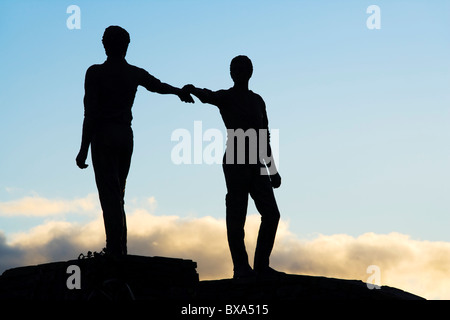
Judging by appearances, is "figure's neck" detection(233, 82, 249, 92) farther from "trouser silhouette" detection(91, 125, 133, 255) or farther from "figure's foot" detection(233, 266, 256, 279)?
"figure's foot" detection(233, 266, 256, 279)

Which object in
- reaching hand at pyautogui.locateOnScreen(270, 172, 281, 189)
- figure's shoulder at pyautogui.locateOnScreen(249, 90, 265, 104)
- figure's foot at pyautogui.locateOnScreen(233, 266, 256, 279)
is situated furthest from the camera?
reaching hand at pyautogui.locateOnScreen(270, 172, 281, 189)

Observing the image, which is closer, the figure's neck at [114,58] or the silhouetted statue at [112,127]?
the silhouetted statue at [112,127]

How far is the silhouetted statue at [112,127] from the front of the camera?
12344 millimetres

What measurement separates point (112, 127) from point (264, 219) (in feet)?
8.46

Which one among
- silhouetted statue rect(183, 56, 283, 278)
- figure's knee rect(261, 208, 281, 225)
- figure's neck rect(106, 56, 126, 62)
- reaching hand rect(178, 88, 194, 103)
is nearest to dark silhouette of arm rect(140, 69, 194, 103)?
reaching hand rect(178, 88, 194, 103)

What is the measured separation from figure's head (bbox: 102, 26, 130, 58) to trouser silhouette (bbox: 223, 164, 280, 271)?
2.29 meters

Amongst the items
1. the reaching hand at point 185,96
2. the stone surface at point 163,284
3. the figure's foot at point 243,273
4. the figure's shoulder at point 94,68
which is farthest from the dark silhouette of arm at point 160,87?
the figure's foot at point 243,273

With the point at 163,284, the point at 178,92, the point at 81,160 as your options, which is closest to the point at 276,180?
the point at 178,92

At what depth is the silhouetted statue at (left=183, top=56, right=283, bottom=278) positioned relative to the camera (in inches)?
502

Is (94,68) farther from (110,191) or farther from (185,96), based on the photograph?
(110,191)

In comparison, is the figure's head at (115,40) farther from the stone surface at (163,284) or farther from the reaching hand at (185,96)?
the stone surface at (163,284)

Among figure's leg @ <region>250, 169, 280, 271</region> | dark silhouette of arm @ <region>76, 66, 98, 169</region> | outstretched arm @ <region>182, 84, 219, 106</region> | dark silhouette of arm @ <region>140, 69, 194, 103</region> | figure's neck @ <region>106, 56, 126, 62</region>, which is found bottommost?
figure's leg @ <region>250, 169, 280, 271</region>

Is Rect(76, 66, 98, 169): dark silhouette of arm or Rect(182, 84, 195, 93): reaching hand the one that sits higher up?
Rect(182, 84, 195, 93): reaching hand
